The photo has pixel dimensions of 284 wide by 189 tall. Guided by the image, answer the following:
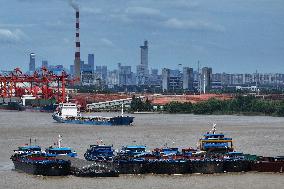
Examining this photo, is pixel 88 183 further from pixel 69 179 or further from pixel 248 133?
pixel 248 133

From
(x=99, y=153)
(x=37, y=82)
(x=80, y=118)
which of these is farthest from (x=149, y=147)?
(x=37, y=82)

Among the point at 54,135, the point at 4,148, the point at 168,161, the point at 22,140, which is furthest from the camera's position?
the point at 54,135

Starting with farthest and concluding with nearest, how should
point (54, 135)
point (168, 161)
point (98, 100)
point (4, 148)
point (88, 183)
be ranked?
1. point (98, 100)
2. point (54, 135)
3. point (4, 148)
4. point (168, 161)
5. point (88, 183)

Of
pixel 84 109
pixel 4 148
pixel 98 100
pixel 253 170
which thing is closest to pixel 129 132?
pixel 4 148

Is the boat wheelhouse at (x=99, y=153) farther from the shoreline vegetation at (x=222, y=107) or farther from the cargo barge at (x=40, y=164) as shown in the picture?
the shoreline vegetation at (x=222, y=107)

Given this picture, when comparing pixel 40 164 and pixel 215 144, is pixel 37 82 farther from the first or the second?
pixel 40 164

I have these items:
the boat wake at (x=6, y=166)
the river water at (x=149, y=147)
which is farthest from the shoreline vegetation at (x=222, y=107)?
the boat wake at (x=6, y=166)
